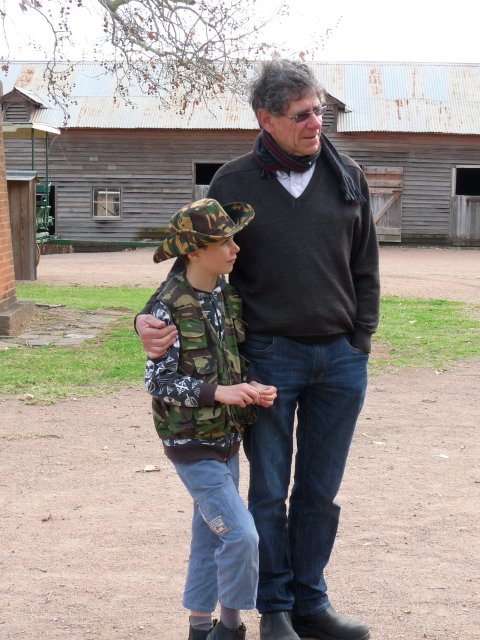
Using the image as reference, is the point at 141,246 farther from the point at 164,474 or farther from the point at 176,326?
the point at 176,326

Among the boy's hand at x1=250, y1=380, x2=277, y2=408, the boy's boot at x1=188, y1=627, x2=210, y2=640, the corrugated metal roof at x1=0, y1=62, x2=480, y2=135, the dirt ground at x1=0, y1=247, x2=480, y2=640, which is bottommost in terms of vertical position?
the dirt ground at x1=0, y1=247, x2=480, y2=640

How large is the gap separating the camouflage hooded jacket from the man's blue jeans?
0.22 m

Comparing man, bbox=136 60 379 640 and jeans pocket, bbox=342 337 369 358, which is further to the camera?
jeans pocket, bbox=342 337 369 358

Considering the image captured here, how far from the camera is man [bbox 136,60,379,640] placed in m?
3.20

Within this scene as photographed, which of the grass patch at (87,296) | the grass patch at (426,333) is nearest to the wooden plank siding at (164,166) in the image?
the grass patch at (87,296)

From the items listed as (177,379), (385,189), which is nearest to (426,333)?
(177,379)

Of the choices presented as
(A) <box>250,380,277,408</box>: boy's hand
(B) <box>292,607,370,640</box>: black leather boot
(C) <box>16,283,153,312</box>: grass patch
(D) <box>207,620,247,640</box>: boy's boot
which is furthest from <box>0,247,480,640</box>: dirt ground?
(C) <box>16,283,153,312</box>: grass patch

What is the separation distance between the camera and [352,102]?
29125mm

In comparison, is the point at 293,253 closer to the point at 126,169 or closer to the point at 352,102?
the point at 126,169

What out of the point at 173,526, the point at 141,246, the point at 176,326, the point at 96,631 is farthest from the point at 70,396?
the point at 141,246

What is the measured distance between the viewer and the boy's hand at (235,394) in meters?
2.97

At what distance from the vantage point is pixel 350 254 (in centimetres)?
336

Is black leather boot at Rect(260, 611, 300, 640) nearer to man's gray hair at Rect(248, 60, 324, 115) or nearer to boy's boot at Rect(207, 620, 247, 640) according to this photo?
boy's boot at Rect(207, 620, 247, 640)

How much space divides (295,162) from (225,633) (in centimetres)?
149
